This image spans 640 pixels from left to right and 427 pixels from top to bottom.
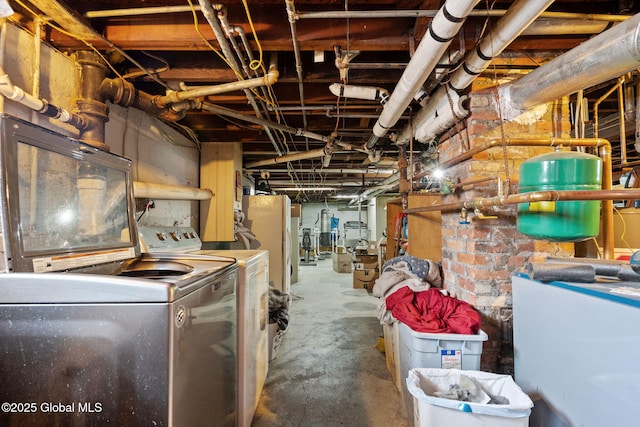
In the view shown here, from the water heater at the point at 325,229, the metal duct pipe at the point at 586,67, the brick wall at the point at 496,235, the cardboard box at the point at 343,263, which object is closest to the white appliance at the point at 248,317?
the brick wall at the point at 496,235

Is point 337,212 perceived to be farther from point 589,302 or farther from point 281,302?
point 589,302

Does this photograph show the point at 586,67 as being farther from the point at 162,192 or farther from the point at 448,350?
the point at 162,192

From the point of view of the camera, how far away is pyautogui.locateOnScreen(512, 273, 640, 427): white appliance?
38.3 inches

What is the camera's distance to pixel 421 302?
191cm

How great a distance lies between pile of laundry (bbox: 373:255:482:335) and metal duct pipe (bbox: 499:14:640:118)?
4.32 feet

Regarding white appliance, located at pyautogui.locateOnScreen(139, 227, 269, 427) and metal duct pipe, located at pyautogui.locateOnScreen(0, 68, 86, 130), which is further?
white appliance, located at pyautogui.locateOnScreen(139, 227, 269, 427)

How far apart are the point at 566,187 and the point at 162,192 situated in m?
2.62

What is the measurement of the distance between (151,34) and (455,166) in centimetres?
219

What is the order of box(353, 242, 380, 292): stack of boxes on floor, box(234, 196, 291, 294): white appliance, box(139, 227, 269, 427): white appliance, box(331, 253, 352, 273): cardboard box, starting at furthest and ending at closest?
box(331, 253, 352, 273): cardboard box → box(353, 242, 380, 292): stack of boxes on floor → box(234, 196, 291, 294): white appliance → box(139, 227, 269, 427): white appliance

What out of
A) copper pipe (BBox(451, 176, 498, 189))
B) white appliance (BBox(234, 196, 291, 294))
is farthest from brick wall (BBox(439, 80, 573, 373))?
white appliance (BBox(234, 196, 291, 294))

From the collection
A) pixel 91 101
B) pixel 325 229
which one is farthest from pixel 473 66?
pixel 325 229

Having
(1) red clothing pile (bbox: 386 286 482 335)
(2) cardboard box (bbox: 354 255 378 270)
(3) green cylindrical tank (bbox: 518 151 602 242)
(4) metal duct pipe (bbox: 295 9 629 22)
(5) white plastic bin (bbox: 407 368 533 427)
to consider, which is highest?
(4) metal duct pipe (bbox: 295 9 629 22)

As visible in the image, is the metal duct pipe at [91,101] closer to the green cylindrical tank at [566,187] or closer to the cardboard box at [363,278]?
the green cylindrical tank at [566,187]

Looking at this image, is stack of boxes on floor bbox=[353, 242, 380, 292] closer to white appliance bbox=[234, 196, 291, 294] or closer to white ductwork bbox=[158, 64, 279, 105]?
white appliance bbox=[234, 196, 291, 294]
